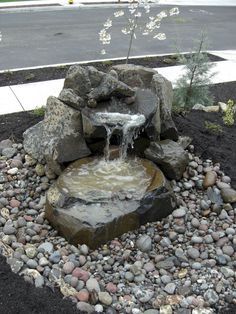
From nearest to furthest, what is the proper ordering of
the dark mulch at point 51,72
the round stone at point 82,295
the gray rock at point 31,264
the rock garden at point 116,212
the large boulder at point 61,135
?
the round stone at point 82,295 → the rock garden at point 116,212 → the gray rock at point 31,264 → the large boulder at point 61,135 → the dark mulch at point 51,72

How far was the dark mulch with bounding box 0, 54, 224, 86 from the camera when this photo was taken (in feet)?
28.8

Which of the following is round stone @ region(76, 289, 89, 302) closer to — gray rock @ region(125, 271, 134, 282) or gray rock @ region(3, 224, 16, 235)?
gray rock @ region(125, 271, 134, 282)

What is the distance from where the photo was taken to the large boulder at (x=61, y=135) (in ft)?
17.3

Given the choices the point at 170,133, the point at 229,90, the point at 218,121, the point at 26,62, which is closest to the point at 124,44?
the point at 26,62

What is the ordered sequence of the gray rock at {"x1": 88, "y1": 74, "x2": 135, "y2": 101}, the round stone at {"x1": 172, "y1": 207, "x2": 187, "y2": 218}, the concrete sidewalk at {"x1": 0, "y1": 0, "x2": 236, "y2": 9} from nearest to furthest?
1. the round stone at {"x1": 172, "y1": 207, "x2": 187, "y2": 218}
2. the gray rock at {"x1": 88, "y1": 74, "x2": 135, "y2": 101}
3. the concrete sidewalk at {"x1": 0, "y1": 0, "x2": 236, "y2": 9}

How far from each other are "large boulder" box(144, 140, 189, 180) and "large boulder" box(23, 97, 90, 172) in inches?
29.8

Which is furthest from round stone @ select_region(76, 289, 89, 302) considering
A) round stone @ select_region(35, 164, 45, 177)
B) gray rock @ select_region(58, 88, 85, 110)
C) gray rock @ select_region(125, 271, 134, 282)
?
gray rock @ select_region(58, 88, 85, 110)

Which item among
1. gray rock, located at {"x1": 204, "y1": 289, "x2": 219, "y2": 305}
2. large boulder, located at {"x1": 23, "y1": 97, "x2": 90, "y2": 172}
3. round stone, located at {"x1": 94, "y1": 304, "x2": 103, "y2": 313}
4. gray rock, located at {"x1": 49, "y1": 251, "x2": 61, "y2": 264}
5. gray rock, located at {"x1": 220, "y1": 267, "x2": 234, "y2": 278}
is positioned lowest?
gray rock, located at {"x1": 220, "y1": 267, "x2": 234, "y2": 278}

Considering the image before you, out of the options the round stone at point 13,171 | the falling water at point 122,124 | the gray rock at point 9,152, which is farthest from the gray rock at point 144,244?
the gray rock at point 9,152

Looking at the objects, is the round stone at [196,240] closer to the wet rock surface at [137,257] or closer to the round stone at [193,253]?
the wet rock surface at [137,257]

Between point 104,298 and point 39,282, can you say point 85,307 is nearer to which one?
point 104,298

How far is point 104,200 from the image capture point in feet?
15.7

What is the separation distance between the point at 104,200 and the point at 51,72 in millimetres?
5111

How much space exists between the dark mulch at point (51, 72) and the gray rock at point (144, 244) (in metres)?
4.86
